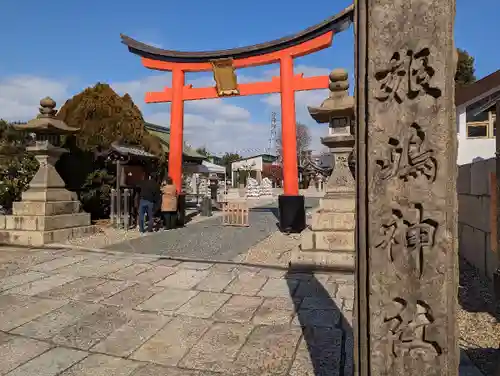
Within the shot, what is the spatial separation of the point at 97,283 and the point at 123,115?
8.32m

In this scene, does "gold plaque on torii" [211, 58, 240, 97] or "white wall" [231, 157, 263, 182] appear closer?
"gold plaque on torii" [211, 58, 240, 97]

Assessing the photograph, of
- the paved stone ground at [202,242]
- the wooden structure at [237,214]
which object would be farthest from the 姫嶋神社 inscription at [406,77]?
the wooden structure at [237,214]

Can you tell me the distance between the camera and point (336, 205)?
5.64 m

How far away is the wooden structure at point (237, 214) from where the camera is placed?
10.7m

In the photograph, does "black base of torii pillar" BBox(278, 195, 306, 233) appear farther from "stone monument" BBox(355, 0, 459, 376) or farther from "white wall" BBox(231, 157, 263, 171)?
"white wall" BBox(231, 157, 263, 171)

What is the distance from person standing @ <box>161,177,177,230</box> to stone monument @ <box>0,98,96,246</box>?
6.26ft

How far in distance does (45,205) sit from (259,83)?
7.37 m

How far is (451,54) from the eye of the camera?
1.71m

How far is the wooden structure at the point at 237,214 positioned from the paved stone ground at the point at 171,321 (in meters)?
5.40

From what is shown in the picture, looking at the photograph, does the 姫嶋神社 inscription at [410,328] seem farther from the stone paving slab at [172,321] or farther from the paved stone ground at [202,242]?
the paved stone ground at [202,242]

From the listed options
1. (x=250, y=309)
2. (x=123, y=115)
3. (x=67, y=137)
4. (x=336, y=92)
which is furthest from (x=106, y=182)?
(x=250, y=309)

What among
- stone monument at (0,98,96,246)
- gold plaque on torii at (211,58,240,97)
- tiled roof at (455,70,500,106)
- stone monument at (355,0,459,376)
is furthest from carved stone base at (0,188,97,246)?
tiled roof at (455,70,500,106)

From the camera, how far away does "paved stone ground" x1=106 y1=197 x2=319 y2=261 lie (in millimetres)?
6538

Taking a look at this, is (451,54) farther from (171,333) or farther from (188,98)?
(188,98)
